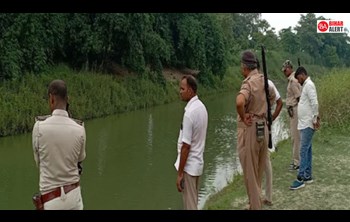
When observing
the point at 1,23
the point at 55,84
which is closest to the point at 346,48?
the point at 1,23

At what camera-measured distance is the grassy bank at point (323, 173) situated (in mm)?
5746

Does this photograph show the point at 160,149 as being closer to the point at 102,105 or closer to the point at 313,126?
the point at 313,126

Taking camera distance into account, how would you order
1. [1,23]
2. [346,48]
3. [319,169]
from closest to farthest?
1. [319,169]
2. [1,23]
3. [346,48]

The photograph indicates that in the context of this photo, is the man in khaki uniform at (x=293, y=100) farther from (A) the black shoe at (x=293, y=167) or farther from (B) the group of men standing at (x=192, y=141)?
(B) the group of men standing at (x=192, y=141)

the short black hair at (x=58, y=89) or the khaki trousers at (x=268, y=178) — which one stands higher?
the short black hair at (x=58, y=89)

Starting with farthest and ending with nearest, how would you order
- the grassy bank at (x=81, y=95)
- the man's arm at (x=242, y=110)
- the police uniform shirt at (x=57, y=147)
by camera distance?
the grassy bank at (x=81, y=95)
the man's arm at (x=242, y=110)
the police uniform shirt at (x=57, y=147)

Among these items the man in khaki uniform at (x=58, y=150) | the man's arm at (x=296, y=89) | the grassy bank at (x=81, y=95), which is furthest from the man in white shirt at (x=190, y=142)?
the grassy bank at (x=81, y=95)

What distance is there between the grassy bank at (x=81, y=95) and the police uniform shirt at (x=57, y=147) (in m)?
10.8

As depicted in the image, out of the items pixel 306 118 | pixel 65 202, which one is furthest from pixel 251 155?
pixel 65 202

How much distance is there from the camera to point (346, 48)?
228 ft

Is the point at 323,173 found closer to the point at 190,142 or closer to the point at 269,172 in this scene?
the point at 269,172

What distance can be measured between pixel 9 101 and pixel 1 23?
314 cm
